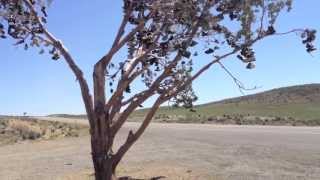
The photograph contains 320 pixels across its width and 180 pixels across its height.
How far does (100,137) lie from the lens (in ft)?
44.1

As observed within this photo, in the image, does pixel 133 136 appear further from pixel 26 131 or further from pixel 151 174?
pixel 26 131

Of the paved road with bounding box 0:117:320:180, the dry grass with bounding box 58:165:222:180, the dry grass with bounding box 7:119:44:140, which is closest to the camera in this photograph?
the dry grass with bounding box 58:165:222:180

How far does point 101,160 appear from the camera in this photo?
13.5 metres

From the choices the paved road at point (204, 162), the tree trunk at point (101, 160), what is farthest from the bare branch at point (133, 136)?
the paved road at point (204, 162)

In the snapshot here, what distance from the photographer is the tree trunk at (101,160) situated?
13.5 meters

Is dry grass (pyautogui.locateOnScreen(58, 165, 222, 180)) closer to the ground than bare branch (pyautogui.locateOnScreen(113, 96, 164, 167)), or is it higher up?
closer to the ground

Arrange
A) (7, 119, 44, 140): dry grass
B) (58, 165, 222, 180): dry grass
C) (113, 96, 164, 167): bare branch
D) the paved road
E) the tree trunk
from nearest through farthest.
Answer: the tree trunk < (113, 96, 164, 167): bare branch < (58, 165, 222, 180): dry grass < the paved road < (7, 119, 44, 140): dry grass

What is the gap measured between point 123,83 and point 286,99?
438 ft

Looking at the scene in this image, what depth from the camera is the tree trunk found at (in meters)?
13.5

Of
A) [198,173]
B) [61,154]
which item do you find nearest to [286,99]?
[61,154]

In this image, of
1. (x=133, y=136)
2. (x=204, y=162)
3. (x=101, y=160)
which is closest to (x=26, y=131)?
(x=204, y=162)

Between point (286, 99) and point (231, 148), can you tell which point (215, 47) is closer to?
point (231, 148)

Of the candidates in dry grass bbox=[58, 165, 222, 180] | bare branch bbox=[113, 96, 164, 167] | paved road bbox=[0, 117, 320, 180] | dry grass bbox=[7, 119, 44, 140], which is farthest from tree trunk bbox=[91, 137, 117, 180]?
dry grass bbox=[7, 119, 44, 140]

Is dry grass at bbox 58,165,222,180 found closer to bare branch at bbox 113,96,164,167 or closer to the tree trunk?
bare branch at bbox 113,96,164,167
